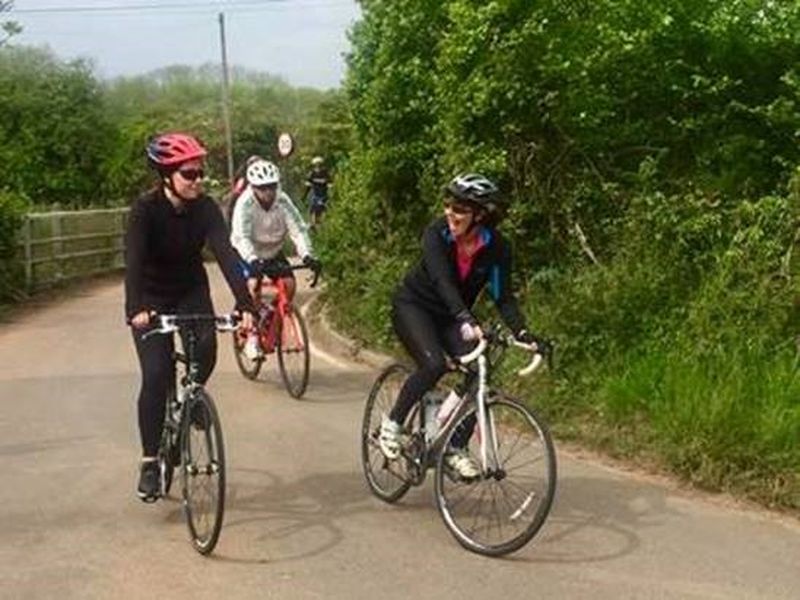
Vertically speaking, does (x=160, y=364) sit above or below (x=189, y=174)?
below

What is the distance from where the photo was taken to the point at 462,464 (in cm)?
624

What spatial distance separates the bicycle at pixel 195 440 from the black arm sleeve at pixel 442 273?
1009 millimetres

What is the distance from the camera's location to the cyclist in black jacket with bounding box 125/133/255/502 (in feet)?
21.2

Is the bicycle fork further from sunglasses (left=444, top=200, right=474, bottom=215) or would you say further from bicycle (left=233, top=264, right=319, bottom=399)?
bicycle (left=233, top=264, right=319, bottom=399)

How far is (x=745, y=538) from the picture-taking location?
6.40 meters

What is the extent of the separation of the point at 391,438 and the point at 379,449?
0.97 ft

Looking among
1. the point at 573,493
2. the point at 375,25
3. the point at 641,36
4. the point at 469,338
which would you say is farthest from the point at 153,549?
the point at 375,25

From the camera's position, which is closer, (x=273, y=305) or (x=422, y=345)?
(x=422, y=345)

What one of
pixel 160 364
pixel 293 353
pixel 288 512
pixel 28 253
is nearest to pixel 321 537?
pixel 288 512

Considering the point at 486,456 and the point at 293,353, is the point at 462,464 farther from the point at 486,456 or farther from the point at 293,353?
the point at 293,353

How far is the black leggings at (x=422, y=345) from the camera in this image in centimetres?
653

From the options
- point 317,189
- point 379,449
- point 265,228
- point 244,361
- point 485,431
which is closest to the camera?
point 485,431

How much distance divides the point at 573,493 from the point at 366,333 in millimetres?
5664

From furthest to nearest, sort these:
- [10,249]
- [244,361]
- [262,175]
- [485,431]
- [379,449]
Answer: [10,249] < [244,361] < [262,175] < [379,449] < [485,431]
